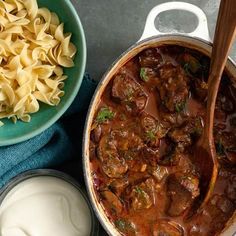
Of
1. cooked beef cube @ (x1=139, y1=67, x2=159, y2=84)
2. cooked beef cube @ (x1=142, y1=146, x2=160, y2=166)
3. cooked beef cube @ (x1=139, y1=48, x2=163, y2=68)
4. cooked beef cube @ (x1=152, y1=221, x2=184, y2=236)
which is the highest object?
cooked beef cube @ (x1=139, y1=48, x2=163, y2=68)

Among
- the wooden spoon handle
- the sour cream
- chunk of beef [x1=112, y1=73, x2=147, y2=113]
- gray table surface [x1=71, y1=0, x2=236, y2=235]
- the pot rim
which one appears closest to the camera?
the wooden spoon handle

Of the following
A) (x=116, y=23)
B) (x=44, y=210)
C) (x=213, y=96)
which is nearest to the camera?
(x=213, y=96)

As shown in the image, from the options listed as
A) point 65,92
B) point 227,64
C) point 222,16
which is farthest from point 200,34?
point 65,92

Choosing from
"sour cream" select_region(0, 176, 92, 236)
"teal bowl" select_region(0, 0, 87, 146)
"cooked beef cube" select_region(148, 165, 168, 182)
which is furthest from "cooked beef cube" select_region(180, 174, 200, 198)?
"teal bowl" select_region(0, 0, 87, 146)

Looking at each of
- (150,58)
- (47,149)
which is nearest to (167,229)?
(47,149)

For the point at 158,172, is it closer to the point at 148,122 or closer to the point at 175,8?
the point at 148,122

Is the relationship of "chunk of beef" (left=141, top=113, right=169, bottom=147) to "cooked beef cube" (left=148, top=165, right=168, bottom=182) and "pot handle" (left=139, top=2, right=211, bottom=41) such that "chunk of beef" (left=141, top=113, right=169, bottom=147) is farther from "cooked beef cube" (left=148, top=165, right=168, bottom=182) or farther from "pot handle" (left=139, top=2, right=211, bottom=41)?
"pot handle" (left=139, top=2, right=211, bottom=41)

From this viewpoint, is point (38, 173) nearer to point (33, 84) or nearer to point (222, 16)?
point (33, 84)
